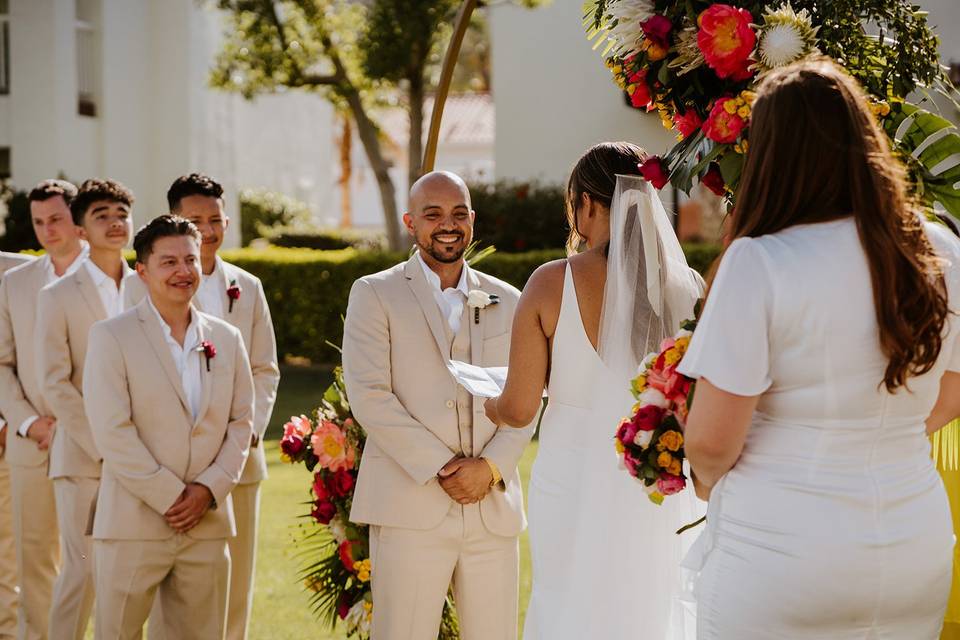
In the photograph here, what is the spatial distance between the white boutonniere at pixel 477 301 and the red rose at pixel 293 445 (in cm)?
116

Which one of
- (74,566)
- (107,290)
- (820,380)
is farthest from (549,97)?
(820,380)

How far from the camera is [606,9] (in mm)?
4109

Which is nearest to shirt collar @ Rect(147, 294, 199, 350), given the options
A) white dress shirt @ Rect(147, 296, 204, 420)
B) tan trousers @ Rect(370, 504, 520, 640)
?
white dress shirt @ Rect(147, 296, 204, 420)

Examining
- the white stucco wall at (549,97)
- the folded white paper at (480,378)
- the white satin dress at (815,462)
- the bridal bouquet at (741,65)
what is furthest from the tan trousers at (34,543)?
the white stucco wall at (549,97)

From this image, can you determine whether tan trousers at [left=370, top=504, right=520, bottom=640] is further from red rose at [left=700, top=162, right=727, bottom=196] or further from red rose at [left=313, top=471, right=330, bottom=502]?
red rose at [left=700, top=162, right=727, bottom=196]

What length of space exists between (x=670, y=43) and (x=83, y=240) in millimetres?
4004

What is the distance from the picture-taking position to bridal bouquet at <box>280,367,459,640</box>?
18.2 feet

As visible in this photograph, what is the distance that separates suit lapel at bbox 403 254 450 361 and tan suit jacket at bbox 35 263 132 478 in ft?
6.43

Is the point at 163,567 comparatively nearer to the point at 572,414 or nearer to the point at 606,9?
the point at 572,414

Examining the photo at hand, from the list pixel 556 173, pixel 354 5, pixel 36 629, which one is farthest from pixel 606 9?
pixel 556 173

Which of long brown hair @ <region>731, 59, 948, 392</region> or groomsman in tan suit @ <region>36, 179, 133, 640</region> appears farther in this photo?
groomsman in tan suit @ <region>36, 179, 133, 640</region>

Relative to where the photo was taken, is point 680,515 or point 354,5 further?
point 354,5

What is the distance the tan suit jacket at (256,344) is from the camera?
20.0 feet

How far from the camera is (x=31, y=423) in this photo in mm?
6336
